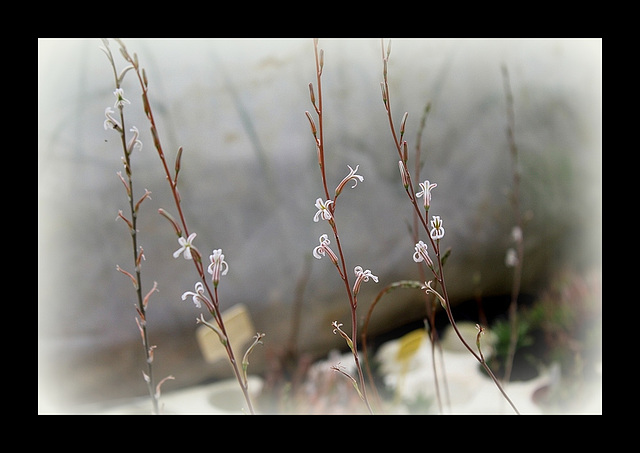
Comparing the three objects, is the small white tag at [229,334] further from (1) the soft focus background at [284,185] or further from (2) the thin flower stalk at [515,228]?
(2) the thin flower stalk at [515,228]

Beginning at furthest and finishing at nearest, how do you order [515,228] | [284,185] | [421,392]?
[515,228] < [284,185] < [421,392]

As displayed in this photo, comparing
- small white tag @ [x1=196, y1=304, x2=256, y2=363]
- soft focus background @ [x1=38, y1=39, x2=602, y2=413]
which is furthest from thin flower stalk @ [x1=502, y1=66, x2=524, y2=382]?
small white tag @ [x1=196, y1=304, x2=256, y2=363]

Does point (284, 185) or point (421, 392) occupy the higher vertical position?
point (284, 185)

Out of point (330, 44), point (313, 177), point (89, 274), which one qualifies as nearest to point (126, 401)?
point (89, 274)

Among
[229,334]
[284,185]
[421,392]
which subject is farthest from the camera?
[284,185]

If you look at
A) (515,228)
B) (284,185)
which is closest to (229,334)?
(284,185)

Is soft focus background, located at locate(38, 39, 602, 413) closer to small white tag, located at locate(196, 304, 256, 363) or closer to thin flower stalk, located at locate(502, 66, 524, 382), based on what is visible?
thin flower stalk, located at locate(502, 66, 524, 382)

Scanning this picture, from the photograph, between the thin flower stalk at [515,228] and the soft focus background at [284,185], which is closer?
the soft focus background at [284,185]

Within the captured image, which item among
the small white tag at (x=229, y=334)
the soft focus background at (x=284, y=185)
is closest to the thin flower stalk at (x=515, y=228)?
the soft focus background at (x=284, y=185)

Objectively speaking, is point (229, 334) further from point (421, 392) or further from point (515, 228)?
point (515, 228)

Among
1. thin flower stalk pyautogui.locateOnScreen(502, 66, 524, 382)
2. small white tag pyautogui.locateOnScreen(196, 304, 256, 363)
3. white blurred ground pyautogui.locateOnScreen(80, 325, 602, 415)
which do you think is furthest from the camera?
thin flower stalk pyautogui.locateOnScreen(502, 66, 524, 382)
